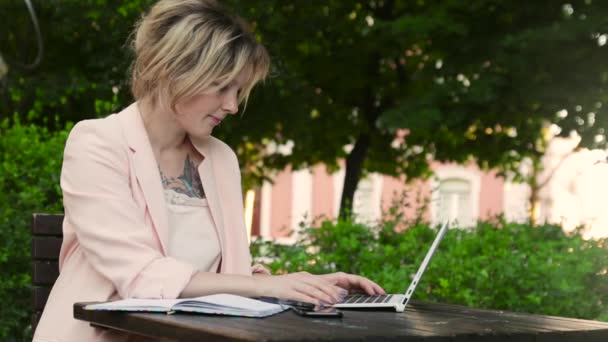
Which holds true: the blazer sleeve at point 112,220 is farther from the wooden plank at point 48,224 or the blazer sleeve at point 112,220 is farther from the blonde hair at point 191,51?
the wooden plank at point 48,224

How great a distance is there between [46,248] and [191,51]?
105 cm

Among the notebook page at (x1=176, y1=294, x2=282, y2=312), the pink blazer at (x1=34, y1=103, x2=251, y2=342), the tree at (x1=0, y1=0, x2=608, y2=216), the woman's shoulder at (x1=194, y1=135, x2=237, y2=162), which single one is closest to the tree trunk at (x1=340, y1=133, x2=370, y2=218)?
the tree at (x1=0, y1=0, x2=608, y2=216)

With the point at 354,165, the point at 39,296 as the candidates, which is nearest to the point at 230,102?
the point at 39,296

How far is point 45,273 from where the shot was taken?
3520 mm

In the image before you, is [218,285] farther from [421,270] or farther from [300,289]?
[421,270]

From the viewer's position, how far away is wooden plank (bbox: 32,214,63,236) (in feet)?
11.7

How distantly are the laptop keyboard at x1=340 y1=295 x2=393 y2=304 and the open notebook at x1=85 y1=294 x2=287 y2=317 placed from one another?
0.39 metres

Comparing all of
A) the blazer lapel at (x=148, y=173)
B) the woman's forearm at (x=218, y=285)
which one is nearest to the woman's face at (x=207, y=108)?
the blazer lapel at (x=148, y=173)

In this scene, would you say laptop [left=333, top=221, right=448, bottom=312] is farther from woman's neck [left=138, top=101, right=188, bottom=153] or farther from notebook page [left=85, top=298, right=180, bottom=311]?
woman's neck [left=138, top=101, right=188, bottom=153]

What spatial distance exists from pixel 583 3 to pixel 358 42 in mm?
6027

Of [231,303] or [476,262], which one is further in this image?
[476,262]

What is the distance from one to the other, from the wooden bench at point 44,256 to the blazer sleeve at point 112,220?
2.50ft

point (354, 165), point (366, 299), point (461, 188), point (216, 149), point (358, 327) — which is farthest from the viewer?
point (461, 188)

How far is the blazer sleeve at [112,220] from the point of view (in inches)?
102
